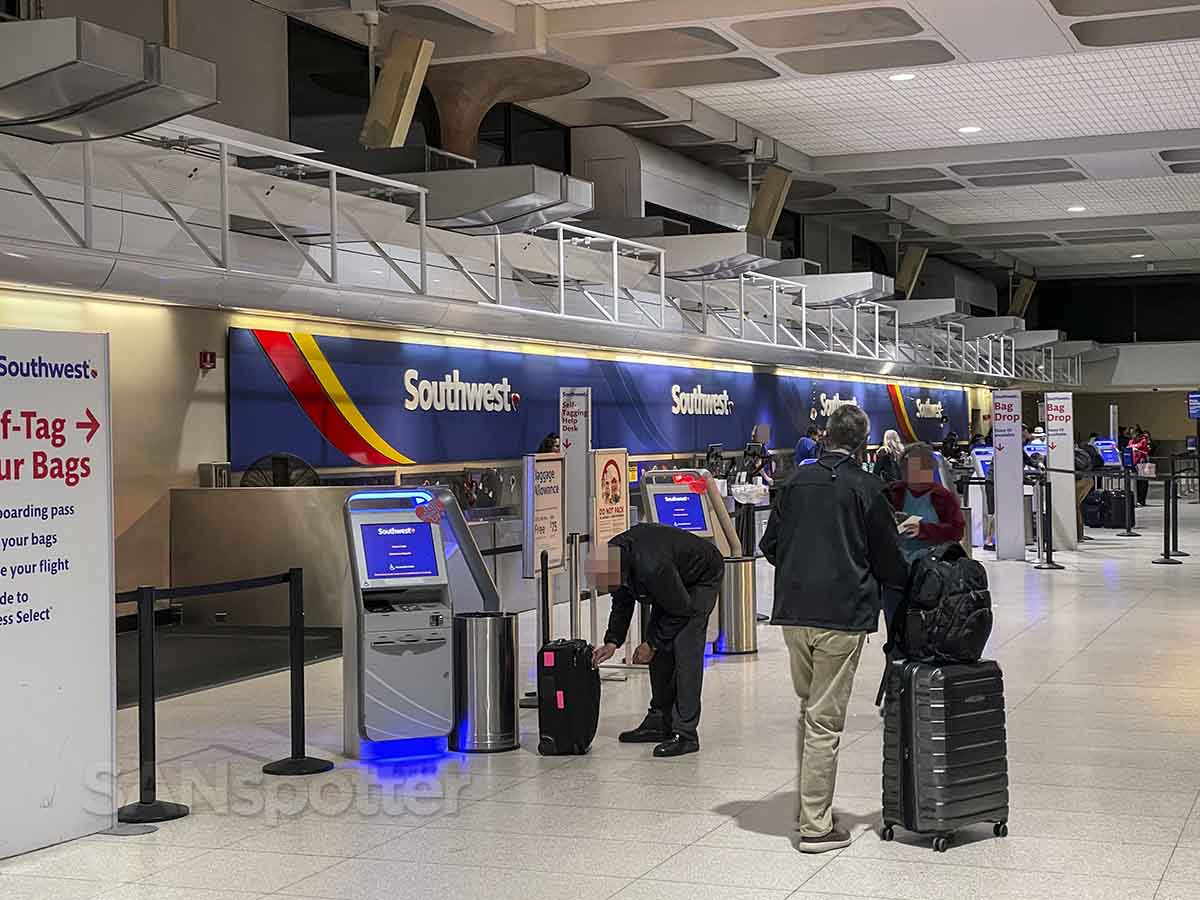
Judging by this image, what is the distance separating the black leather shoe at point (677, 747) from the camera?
709 centimetres

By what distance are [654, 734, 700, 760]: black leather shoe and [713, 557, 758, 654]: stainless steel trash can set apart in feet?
10.8

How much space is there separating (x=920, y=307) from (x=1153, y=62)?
43.6ft

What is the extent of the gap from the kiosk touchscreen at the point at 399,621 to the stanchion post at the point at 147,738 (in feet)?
3.82

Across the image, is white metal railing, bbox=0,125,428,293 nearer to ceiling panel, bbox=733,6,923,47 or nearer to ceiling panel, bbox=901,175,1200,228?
ceiling panel, bbox=733,6,923,47

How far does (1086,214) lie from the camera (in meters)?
25.2

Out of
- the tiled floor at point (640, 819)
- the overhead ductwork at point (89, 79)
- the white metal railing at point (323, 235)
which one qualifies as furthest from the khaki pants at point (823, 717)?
the white metal railing at point (323, 235)

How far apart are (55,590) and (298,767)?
1587mm

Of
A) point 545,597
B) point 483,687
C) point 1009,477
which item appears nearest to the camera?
point 483,687

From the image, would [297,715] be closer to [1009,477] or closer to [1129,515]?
[1009,477]

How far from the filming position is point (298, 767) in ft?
22.4

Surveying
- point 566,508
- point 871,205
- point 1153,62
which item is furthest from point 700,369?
point 566,508

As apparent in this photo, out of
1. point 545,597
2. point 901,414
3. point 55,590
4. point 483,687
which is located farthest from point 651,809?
point 901,414

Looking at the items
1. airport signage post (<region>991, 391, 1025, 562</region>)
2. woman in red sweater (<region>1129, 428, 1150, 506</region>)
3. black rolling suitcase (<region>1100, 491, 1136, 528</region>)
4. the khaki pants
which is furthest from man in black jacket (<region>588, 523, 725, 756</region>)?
woman in red sweater (<region>1129, 428, 1150, 506</region>)

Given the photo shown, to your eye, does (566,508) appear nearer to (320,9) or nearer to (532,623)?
(532,623)
